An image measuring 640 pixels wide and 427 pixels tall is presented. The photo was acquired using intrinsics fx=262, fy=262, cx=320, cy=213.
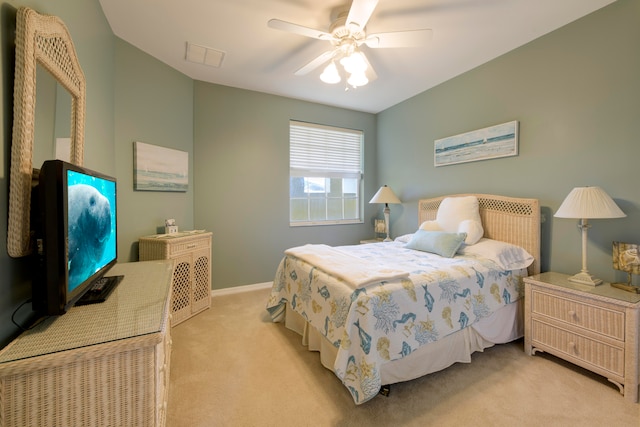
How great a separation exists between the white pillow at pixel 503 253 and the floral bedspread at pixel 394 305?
0.07 metres

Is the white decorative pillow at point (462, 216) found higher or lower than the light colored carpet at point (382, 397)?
higher

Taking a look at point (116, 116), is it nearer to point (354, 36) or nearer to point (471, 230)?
point (354, 36)

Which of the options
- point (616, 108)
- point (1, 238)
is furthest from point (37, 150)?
point (616, 108)

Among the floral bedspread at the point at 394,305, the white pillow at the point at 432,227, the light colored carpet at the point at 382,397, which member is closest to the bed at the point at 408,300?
the floral bedspread at the point at 394,305

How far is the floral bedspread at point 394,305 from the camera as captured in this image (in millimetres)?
1471

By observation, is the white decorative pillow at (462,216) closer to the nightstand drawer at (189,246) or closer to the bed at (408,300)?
the bed at (408,300)

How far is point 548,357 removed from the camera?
6.72ft

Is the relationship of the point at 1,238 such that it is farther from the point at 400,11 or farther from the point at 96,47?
the point at 400,11

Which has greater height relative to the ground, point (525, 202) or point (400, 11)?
point (400, 11)

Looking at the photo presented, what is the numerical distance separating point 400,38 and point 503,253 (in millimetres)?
1952

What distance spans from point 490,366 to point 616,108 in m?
2.17

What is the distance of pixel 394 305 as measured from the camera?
1.58 meters

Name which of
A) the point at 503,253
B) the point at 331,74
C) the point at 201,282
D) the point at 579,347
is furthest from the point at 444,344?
the point at 201,282

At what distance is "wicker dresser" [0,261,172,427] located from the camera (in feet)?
2.59
